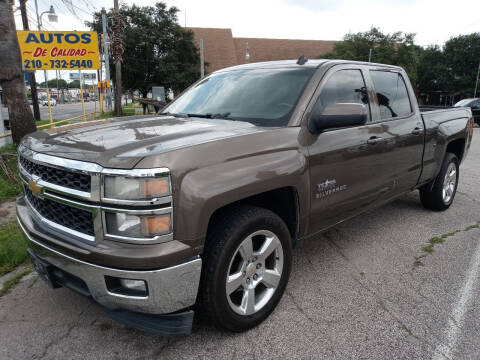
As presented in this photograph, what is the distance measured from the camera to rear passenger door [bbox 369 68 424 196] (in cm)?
372

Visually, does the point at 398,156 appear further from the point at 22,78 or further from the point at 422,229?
the point at 22,78

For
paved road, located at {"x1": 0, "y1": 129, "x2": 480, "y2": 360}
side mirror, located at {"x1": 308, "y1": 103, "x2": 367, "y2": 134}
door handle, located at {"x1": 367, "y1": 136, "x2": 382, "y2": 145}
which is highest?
side mirror, located at {"x1": 308, "y1": 103, "x2": 367, "y2": 134}

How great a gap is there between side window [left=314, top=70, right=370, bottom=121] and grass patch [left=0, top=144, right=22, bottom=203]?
4834mm

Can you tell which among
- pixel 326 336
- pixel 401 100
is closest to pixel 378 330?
pixel 326 336

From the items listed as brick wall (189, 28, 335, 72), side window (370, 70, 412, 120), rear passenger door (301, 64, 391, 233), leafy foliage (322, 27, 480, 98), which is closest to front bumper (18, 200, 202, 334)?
rear passenger door (301, 64, 391, 233)

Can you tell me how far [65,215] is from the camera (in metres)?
2.27

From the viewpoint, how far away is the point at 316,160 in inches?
113

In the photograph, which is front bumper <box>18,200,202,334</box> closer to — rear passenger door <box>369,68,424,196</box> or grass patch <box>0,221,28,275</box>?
grass patch <box>0,221,28,275</box>

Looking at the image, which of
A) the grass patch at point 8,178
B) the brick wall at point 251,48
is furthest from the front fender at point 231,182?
the brick wall at point 251,48

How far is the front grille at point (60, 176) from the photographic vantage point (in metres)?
2.09

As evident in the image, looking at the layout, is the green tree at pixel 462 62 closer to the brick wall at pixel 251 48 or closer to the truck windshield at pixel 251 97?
the brick wall at pixel 251 48

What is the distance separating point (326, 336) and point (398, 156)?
2.12m

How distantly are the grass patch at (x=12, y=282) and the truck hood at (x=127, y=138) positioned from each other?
139 centimetres

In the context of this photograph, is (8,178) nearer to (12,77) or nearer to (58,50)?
(12,77)
